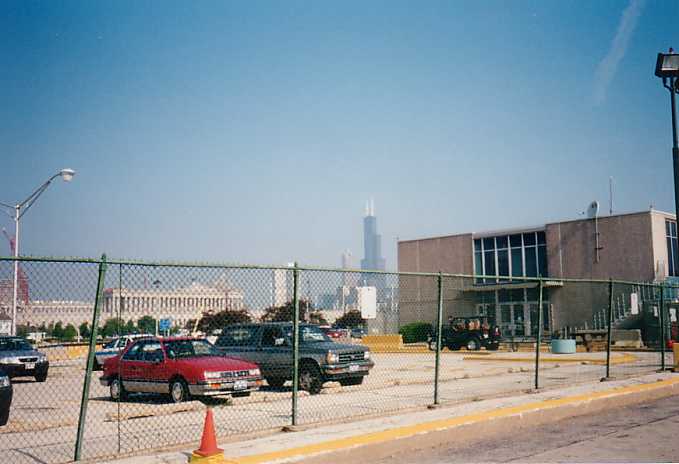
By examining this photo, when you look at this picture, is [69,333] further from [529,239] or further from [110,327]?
[529,239]

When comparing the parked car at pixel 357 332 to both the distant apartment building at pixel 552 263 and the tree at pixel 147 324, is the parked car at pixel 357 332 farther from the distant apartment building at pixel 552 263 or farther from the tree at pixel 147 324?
the distant apartment building at pixel 552 263

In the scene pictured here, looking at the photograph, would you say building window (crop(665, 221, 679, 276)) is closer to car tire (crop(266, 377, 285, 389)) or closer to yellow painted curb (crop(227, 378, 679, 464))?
yellow painted curb (crop(227, 378, 679, 464))

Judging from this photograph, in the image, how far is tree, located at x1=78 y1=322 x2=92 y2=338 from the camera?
308 inches

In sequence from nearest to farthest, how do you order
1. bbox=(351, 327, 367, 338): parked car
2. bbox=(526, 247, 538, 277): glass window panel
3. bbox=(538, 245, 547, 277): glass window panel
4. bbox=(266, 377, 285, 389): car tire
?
bbox=(351, 327, 367, 338): parked car → bbox=(266, 377, 285, 389): car tire → bbox=(538, 245, 547, 277): glass window panel → bbox=(526, 247, 538, 277): glass window panel

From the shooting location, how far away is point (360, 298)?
11.5 m

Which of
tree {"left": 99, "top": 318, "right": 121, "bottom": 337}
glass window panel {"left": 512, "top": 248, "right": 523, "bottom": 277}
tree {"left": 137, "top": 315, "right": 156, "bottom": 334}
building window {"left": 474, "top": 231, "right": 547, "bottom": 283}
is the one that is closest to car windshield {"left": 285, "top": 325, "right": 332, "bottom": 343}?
tree {"left": 137, "top": 315, "right": 156, "bottom": 334}

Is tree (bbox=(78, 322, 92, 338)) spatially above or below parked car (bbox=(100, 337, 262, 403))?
above

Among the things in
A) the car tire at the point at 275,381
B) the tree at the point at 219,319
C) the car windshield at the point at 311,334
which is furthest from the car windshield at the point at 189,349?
the tree at the point at 219,319

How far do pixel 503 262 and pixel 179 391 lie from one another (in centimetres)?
3760

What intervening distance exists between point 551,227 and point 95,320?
4216 cm

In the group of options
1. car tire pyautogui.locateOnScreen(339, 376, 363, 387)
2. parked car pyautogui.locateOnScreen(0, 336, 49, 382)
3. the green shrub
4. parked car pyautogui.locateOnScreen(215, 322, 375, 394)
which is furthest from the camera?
the green shrub

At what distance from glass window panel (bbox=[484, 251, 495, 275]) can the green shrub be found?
7.98m

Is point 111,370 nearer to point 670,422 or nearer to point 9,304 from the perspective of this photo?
point 9,304

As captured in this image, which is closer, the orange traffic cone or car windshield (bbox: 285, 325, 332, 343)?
the orange traffic cone
